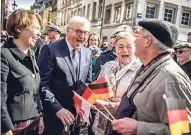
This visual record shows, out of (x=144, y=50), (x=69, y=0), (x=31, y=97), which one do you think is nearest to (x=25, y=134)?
(x=31, y=97)

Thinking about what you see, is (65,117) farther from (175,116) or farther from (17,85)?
(175,116)

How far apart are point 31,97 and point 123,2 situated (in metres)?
25.6

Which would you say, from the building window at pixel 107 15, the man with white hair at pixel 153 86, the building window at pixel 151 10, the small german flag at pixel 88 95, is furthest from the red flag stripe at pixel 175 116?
the building window at pixel 107 15

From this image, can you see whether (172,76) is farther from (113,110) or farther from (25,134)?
(25,134)

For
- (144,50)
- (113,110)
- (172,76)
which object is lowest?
(113,110)

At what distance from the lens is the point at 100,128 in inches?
121

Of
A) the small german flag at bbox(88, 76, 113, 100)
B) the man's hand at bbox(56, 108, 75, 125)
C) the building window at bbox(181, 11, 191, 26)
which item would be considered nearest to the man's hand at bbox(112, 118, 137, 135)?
the small german flag at bbox(88, 76, 113, 100)

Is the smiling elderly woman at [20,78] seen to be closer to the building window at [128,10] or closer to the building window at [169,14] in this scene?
the building window at [128,10]

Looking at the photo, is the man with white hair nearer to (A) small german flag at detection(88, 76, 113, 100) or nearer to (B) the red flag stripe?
(B) the red flag stripe

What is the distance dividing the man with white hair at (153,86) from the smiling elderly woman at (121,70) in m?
0.79

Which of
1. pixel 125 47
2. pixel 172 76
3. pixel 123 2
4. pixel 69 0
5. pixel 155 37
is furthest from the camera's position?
pixel 69 0

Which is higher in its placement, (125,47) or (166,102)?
(125,47)

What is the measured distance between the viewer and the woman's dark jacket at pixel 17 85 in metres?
2.38

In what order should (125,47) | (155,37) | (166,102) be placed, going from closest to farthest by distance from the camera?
(166,102), (155,37), (125,47)
